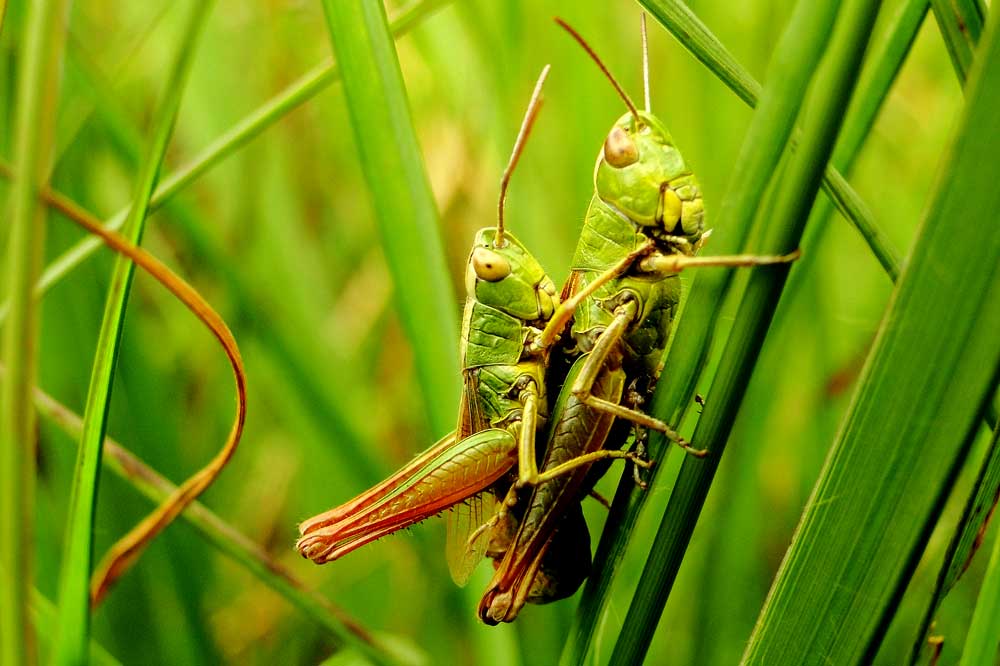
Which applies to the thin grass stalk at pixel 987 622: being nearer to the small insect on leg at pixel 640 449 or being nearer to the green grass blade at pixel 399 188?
the small insect on leg at pixel 640 449

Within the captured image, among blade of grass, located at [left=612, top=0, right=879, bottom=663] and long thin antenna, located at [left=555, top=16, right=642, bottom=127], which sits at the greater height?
long thin antenna, located at [left=555, top=16, right=642, bottom=127]

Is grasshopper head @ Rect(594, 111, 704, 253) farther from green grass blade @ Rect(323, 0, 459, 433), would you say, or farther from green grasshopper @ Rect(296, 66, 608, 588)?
green grass blade @ Rect(323, 0, 459, 433)

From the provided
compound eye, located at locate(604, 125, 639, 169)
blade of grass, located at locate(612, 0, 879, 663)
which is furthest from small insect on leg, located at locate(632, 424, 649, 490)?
compound eye, located at locate(604, 125, 639, 169)

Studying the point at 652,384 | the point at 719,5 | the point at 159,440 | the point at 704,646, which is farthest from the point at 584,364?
the point at 719,5

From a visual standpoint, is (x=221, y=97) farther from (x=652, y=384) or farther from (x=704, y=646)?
(x=704, y=646)

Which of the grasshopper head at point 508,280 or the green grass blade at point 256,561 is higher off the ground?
the grasshopper head at point 508,280

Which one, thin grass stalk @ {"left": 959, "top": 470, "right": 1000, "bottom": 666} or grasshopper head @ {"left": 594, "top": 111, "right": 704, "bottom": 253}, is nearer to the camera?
thin grass stalk @ {"left": 959, "top": 470, "right": 1000, "bottom": 666}

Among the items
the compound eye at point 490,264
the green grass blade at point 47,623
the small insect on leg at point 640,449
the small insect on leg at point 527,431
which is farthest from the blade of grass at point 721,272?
the green grass blade at point 47,623

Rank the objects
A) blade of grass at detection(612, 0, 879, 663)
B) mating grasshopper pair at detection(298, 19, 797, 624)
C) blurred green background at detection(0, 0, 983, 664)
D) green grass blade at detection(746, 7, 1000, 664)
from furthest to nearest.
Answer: blurred green background at detection(0, 0, 983, 664) → mating grasshopper pair at detection(298, 19, 797, 624) → blade of grass at detection(612, 0, 879, 663) → green grass blade at detection(746, 7, 1000, 664)
